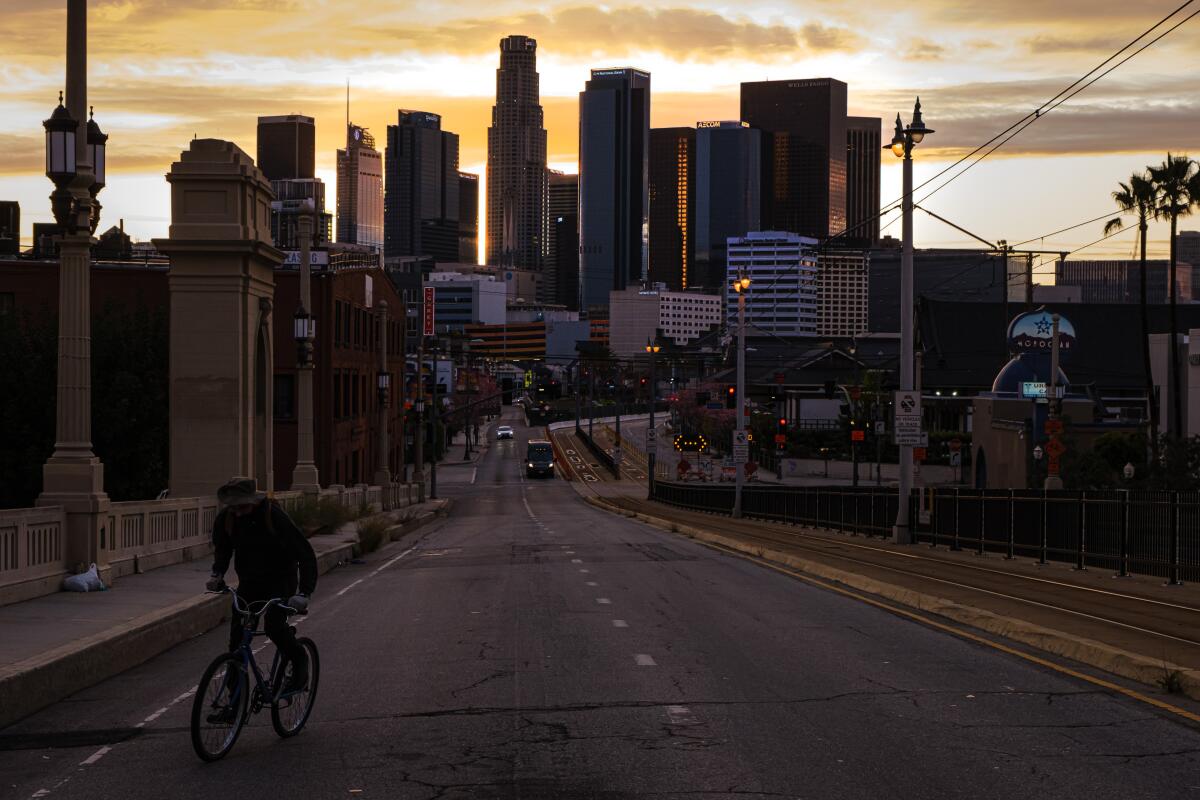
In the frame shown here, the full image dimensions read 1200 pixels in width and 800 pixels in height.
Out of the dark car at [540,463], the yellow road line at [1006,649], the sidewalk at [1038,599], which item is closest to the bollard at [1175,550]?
the sidewalk at [1038,599]

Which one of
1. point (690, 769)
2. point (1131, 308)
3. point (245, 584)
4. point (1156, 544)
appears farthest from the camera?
point (1131, 308)

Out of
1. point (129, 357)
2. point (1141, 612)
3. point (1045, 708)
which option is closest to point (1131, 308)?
point (129, 357)

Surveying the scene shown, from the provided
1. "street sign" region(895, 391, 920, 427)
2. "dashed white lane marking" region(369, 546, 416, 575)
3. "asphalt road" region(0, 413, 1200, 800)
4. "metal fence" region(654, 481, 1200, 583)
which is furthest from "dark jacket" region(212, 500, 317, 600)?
"street sign" region(895, 391, 920, 427)

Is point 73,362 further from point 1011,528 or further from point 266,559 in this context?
point 1011,528

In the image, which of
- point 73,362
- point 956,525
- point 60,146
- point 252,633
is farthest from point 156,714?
point 956,525

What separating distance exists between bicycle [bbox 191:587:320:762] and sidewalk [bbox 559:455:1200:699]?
6.88 meters

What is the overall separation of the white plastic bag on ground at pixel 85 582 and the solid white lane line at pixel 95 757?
26.1 ft

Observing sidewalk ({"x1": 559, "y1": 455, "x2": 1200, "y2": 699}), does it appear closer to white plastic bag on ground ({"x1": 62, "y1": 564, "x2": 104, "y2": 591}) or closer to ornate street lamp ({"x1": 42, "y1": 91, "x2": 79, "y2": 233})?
white plastic bag on ground ({"x1": 62, "y1": 564, "x2": 104, "y2": 591})

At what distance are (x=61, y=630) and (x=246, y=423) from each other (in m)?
16.5

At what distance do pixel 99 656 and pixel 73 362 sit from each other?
5805 mm

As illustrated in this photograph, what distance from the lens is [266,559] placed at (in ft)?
30.4

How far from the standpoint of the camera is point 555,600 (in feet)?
59.8

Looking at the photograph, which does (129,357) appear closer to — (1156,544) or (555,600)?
(555,600)

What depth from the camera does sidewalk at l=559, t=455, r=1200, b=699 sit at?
39.9 ft
